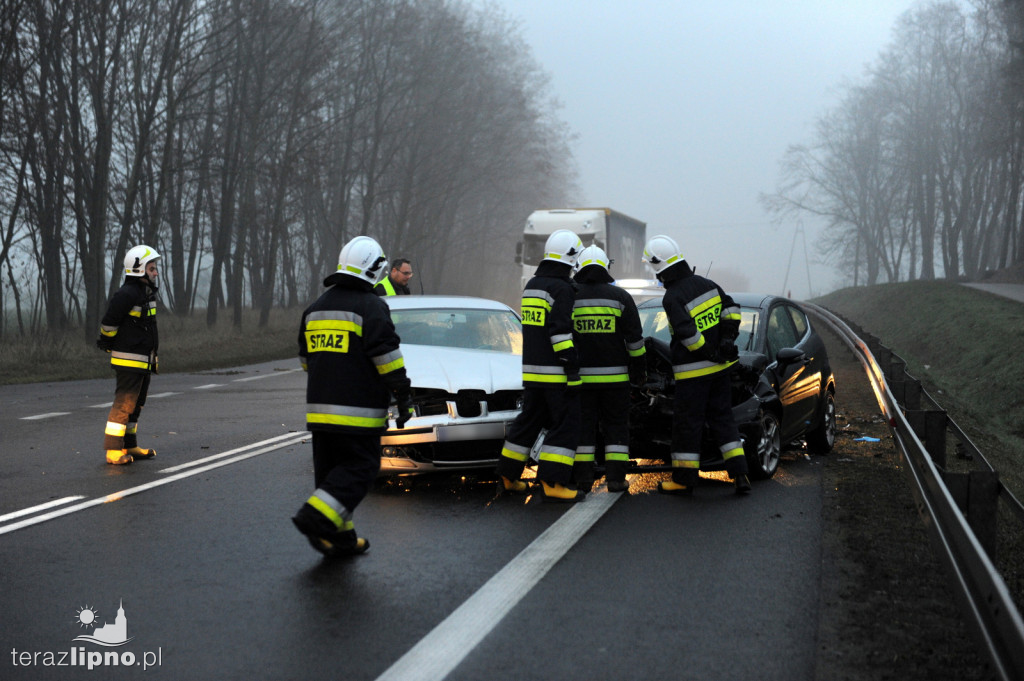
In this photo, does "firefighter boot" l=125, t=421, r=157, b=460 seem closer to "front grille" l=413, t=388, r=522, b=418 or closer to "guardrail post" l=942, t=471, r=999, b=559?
"front grille" l=413, t=388, r=522, b=418

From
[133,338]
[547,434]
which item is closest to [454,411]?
[547,434]

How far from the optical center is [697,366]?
8.06 metres

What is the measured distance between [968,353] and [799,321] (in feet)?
40.3

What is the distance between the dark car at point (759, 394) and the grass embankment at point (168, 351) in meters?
13.6

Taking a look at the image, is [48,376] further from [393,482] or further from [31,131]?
[393,482]

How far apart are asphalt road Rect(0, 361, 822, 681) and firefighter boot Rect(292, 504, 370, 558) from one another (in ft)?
0.31

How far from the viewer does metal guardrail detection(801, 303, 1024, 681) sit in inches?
137

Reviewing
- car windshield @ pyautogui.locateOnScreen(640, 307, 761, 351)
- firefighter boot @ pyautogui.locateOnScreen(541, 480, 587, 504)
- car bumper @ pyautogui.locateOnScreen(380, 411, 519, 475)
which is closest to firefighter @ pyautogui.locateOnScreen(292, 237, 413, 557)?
car bumper @ pyautogui.locateOnScreen(380, 411, 519, 475)

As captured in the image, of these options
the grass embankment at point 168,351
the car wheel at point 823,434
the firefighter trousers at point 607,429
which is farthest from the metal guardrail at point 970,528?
the grass embankment at point 168,351

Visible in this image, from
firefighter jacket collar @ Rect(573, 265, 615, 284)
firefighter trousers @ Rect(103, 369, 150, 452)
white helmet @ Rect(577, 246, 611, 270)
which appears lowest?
firefighter trousers @ Rect(103, 369, 150, 452)

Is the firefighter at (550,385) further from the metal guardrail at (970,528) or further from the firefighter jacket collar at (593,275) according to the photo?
the metal guardrail at (970,528)

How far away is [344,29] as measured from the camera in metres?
35.5

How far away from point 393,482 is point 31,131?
22248 mm

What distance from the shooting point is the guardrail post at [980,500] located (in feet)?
16.4
